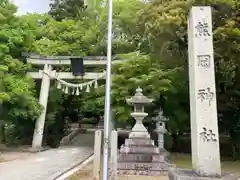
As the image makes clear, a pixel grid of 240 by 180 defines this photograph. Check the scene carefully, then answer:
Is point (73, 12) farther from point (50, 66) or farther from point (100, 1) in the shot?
point (50, 66)

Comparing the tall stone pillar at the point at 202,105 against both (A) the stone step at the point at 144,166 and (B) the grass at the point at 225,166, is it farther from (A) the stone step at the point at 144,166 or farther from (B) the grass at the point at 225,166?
(B) the grass at the point at 225,166

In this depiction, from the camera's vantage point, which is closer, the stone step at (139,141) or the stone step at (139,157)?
the stone step at (139,157)

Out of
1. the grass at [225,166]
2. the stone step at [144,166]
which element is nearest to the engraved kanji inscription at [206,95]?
the stone step at [144,166]

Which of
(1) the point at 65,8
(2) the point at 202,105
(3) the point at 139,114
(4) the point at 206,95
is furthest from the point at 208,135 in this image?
(1) the point at 65,8

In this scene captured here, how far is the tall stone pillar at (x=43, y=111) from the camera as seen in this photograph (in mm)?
14906

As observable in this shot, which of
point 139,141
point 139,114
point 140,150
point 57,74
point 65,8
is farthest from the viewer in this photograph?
point 65,8

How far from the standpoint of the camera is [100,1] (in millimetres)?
20906

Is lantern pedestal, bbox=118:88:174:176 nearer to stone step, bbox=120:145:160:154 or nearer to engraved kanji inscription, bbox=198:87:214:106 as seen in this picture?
stone step, bbox=120:145:160:154

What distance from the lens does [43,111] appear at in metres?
15.1

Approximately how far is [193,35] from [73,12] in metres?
26.0

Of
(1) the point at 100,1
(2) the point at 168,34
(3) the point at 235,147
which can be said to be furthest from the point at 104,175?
(1) the point at 100,1

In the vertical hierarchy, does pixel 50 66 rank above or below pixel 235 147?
above

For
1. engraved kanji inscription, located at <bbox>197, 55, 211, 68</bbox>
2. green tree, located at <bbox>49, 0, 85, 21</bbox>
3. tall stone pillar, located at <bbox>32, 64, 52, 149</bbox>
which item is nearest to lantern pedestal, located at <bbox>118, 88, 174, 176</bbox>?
engraved kanji inscription, located at <bbox>197, 55, 211, 68</bbox>

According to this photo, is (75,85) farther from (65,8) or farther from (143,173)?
(65,8)
